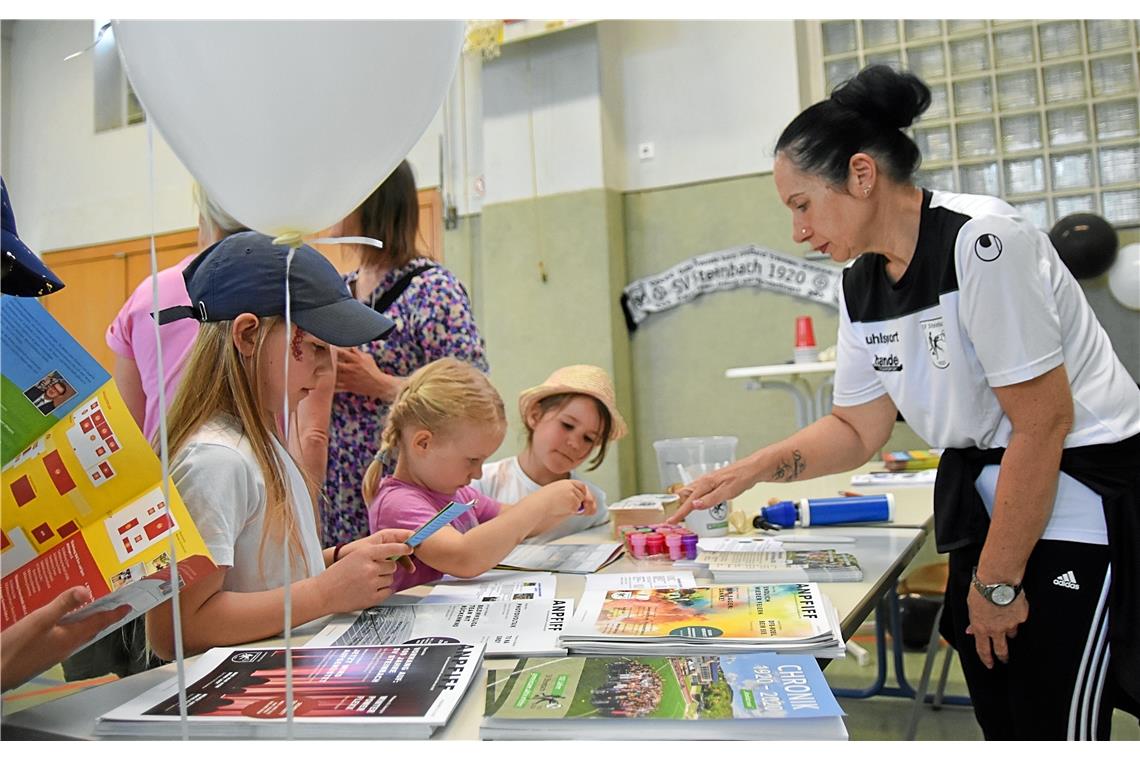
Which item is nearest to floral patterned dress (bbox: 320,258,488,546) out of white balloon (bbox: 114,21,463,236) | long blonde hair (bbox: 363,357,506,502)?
long blonde hair (bbox: 363,357,506,502)

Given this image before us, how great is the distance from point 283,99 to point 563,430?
1.35 m

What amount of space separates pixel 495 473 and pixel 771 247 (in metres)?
2.60

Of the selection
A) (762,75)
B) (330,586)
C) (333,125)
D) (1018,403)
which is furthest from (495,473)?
(762,75)

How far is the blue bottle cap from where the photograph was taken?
6.13 feet

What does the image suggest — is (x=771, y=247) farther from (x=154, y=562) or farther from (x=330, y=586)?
(x=154, y=562)

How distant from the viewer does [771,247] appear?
4352 mm

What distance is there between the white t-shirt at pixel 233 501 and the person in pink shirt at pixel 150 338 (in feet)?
1.22

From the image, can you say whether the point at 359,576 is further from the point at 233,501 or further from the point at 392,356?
the point at 392,356

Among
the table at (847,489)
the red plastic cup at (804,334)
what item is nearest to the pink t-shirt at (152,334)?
the table at (847,489)

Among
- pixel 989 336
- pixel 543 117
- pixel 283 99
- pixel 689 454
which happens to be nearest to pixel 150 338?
pixel 283 99

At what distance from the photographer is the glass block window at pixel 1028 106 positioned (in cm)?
381

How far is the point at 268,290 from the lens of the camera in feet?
3.67

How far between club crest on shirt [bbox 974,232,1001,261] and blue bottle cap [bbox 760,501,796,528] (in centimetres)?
80

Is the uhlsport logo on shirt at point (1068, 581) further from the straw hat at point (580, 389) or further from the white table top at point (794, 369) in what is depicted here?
the white table top at point (794, 369)
